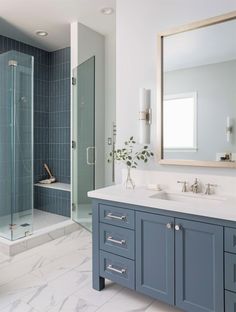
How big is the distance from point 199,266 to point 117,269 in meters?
0.63

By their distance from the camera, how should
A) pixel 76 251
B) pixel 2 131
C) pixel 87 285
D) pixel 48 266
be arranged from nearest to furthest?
pixel 87 285, pixel 48 266, pixel 76 251, pixel 2 131

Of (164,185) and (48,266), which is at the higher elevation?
(164,185)

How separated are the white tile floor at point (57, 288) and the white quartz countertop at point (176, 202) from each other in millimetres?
737

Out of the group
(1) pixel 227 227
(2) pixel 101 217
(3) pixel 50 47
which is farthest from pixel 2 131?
(1) pixel 227 227

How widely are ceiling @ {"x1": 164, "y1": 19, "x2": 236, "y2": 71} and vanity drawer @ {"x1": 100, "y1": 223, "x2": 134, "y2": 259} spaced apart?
4.39ft

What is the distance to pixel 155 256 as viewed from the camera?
5.72 ft

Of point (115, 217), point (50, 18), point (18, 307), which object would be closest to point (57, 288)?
point (18, 307)

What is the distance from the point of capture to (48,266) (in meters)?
2.44

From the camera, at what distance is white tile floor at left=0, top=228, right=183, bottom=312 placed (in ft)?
6.01

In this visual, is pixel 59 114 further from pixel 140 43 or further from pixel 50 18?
pixel 140 43

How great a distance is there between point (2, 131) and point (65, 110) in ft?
3.85

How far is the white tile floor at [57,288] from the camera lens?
1.83 meters

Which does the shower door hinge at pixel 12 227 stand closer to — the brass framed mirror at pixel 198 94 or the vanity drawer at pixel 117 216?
the vanity drawer at pixel 117 216

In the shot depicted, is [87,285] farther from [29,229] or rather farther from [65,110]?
[65,110]
